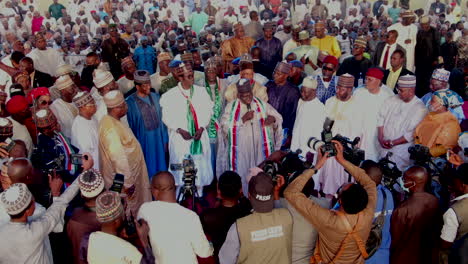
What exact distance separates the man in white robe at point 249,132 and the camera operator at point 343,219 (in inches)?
79.2

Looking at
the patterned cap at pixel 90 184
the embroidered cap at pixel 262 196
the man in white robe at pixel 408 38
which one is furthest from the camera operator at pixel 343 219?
the man in white robe at pixel 408 38

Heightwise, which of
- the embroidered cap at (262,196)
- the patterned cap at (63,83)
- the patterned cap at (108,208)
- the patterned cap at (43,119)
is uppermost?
the patterned cap at (63,83)

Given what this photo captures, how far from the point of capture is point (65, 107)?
494 cm

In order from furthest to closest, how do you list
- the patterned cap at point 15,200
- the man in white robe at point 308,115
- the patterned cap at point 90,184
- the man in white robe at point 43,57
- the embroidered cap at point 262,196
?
1. the man in white robe at point 43,57
2. the man in white robe at point 308,115
3. the patterned cap at point 90,184
4. the embroidered cap at point 262,196
5. the patterned cap at point 15,200

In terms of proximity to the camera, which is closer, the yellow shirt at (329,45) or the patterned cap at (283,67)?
the patterned cap at (283,67)

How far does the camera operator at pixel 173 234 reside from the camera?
2562mm

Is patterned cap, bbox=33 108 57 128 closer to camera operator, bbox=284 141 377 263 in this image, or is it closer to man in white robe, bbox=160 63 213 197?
man in white robe, bbox=160 63 213 197

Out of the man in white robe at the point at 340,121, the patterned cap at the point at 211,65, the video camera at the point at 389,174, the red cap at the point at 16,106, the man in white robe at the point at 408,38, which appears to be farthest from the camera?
the man in white robe at the point at 408,38

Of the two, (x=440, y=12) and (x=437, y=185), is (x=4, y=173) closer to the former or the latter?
(x=437, y=185)

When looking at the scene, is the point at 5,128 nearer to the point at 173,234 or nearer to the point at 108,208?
the point at 108,208

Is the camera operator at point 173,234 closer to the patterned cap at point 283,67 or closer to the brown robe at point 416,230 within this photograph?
the brown robe at point 416,230

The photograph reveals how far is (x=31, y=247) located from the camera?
→ 2561 millimetres

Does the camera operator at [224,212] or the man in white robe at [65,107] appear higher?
the man in white robe at [65,107]

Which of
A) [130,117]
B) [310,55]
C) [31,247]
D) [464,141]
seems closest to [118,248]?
[31,247]
